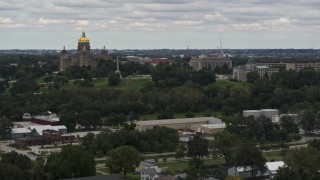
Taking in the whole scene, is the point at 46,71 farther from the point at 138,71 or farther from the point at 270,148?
the point at 270,148

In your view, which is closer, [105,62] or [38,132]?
[38,132]

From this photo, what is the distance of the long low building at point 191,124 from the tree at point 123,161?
55.7ft

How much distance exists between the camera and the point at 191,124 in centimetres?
5238

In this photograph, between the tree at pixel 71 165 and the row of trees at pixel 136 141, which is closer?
the tree at pixel 71 165

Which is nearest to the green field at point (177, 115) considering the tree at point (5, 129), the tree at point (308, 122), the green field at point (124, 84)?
the tree at point (308, 122)

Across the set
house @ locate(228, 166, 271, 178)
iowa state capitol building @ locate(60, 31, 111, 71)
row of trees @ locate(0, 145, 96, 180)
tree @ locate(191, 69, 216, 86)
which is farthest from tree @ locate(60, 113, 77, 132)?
iowa state capitol building @ locate(60, 31, 111, 71)

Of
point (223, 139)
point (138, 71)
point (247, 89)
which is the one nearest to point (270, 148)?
point (223, 139)

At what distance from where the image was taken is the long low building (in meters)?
49.5

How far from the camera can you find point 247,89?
6706cm

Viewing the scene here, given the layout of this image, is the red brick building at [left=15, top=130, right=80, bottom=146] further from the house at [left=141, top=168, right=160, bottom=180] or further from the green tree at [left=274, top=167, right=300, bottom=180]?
the green tree at [left=274, top=167, right=300, bottom=180]

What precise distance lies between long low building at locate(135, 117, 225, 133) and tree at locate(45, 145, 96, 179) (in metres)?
19.4

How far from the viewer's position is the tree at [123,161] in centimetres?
3159

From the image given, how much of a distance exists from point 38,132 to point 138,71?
145 ft

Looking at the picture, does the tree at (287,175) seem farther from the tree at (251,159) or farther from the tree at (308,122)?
the tree at (308,122)
